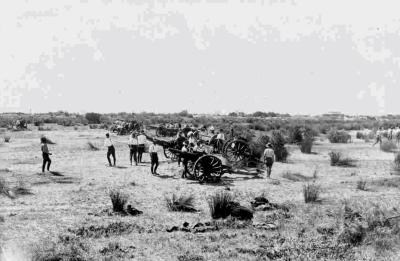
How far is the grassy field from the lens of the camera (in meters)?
8.05

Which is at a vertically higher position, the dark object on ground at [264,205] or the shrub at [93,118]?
the shrub at [93,118]

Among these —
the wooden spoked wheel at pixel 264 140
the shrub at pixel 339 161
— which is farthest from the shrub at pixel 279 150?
the shrub at pixel 339 161

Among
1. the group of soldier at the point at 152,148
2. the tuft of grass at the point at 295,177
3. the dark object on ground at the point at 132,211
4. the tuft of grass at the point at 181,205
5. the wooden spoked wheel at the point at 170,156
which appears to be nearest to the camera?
the dark object on ground at the point at 132,211

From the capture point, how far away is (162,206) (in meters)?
11.7

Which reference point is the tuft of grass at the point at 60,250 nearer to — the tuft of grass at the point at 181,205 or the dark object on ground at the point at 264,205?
the tuft of grass at the point at 181,205

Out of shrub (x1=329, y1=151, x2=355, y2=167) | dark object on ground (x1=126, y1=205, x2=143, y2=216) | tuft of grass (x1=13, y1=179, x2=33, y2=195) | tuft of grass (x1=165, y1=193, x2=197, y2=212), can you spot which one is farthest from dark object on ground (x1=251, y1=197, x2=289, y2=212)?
shrub (x1=329, y1=151, x2=355, y2=167)

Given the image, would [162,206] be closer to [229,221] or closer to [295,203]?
[229,221]

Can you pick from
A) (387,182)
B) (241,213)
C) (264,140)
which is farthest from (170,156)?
(241,213)

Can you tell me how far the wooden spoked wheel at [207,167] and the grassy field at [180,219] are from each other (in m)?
0.44

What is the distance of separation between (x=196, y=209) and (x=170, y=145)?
793cm

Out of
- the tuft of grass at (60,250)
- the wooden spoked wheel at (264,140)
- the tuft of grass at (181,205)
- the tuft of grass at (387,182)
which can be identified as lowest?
the tuft of grass at (60,250)

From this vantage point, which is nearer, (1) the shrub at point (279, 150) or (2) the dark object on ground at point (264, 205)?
(2) the dark object on ground at point (264, 205)

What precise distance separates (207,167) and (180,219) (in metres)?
4.72

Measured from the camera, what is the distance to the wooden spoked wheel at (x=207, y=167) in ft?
49.1
